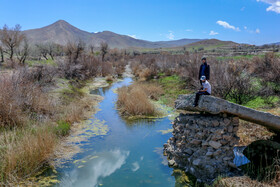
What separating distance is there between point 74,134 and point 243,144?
7370 millimetres

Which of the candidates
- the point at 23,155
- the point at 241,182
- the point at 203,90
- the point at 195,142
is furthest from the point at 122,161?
the point at 241,182

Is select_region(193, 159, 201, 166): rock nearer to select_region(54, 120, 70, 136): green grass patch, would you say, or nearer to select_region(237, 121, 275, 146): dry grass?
select_region(237, 121, 275, 146): dry grass

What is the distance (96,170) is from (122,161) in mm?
1040

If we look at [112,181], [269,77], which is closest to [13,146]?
[112,181]

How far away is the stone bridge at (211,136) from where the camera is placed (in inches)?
253

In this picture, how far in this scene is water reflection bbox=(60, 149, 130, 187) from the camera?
6.77 m

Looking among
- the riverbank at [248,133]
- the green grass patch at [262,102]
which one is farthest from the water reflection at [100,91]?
the green grass patch at [262,102]

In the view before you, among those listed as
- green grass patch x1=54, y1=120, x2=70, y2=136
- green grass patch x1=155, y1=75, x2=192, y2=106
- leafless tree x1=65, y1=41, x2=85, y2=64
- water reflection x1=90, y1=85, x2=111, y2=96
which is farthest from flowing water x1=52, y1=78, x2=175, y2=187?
leafless tree x1=65, y1=41, x2=85, y2=64

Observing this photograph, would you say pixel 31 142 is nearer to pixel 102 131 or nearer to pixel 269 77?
pixel 102 131

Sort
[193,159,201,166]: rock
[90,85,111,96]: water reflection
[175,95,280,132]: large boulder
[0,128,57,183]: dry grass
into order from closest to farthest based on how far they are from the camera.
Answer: [0,128,57,183]: dry grass → [175,95,280,132]: large boulder → [193,159,201,166]: rock → [90,85,111,96]: water reflection

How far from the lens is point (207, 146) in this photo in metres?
6.91

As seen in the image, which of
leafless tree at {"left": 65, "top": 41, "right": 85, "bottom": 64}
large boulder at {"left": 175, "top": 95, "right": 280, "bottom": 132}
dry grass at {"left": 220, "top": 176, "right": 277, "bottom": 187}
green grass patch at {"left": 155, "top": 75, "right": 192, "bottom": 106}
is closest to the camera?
dry grass at {"left": 220, "top": 176, "right": 277, "bottom": 187}

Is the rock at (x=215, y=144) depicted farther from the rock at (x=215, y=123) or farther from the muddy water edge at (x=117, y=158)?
the muddy water edge at (x=117, y=158)

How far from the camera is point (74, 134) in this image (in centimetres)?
1016
